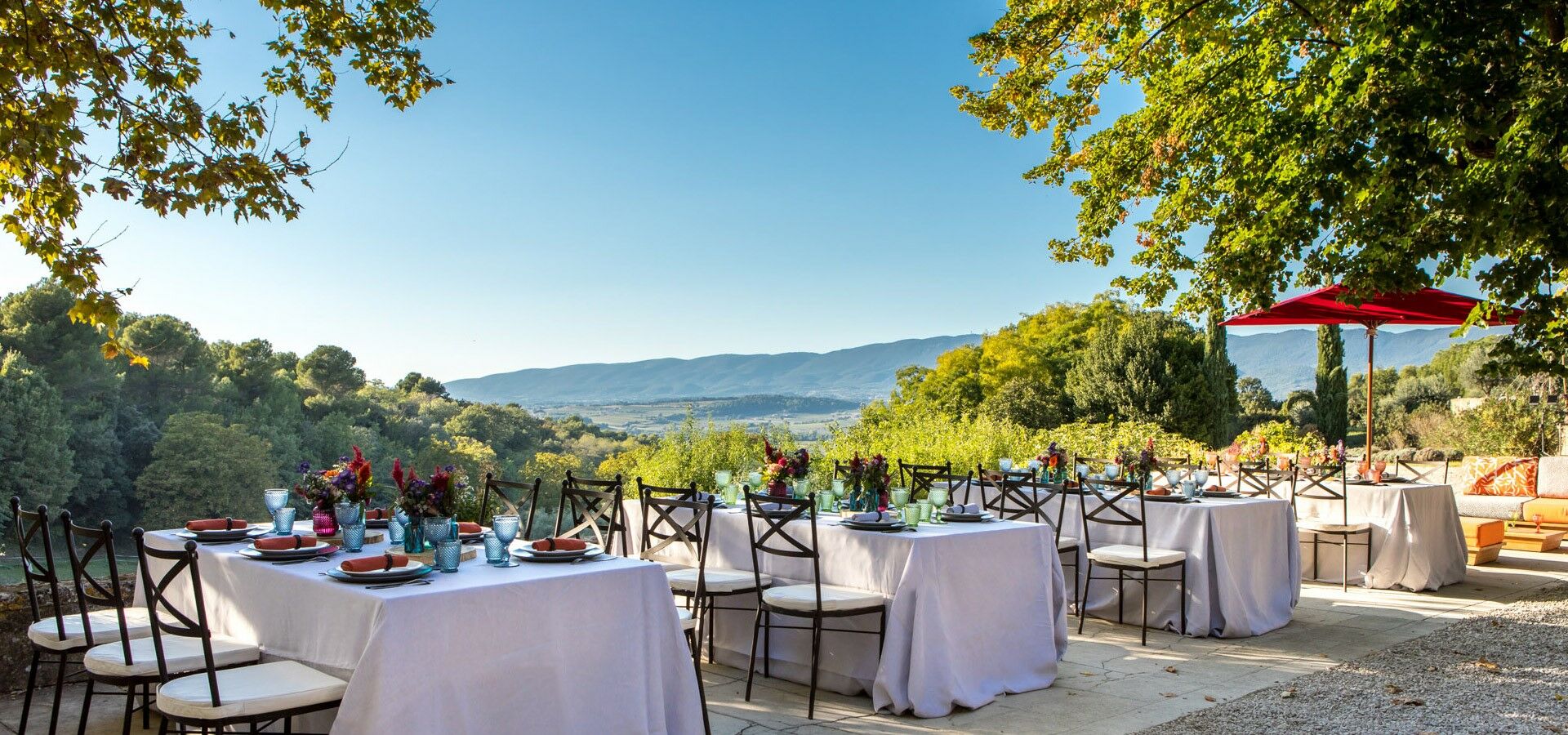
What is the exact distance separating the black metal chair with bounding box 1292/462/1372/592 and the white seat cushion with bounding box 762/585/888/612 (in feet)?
15.5

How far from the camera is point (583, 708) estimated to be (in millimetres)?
3178

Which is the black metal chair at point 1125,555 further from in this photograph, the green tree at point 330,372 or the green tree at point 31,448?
the green tree at point 31,448

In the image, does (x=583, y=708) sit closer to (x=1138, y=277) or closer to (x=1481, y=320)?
(x=1481, y=320)

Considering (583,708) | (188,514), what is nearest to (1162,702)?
(583,708)

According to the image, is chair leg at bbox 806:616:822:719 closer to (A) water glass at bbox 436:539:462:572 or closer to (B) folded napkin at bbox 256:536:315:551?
(A) water glass at bbox 436:539:462:572

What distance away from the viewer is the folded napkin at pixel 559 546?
348 cm

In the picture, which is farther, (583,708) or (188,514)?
(188,514)

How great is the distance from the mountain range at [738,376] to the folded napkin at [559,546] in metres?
16.2

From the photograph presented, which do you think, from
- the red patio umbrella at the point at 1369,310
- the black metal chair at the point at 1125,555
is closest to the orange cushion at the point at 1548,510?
the red patio umbrella at the point at 1369,310

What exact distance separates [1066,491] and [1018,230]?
25.1m

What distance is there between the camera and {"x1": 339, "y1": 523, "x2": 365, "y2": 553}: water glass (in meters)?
3.67

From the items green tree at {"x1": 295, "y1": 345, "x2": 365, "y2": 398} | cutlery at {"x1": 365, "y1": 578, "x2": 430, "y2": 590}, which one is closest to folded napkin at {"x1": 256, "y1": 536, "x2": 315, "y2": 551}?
cutlery at {"x1": 365, "y1": 578, "x2": 430, "y2": 590}

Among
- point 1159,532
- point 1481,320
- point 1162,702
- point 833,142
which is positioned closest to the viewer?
point 1162,702

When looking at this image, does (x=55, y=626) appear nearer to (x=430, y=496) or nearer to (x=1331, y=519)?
(x=430, y=496)
